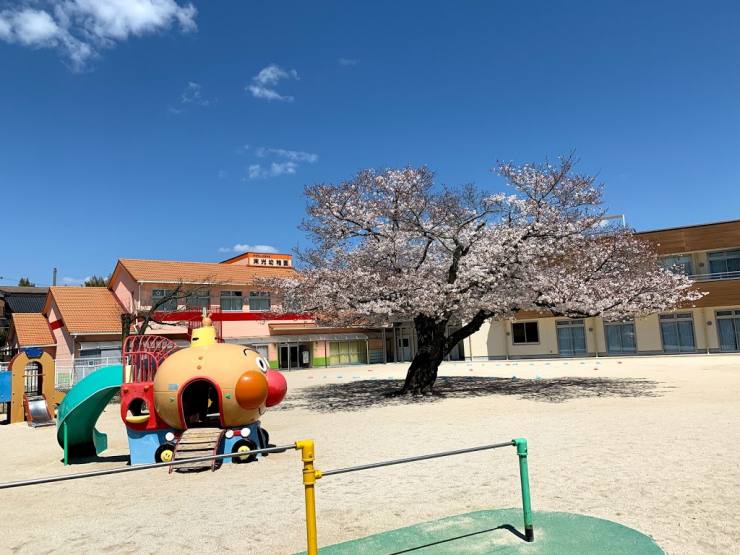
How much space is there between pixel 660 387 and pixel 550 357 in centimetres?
2023

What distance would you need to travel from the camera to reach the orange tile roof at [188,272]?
121 ft

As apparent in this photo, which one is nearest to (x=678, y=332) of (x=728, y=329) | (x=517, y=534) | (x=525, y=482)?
(x=728, y=329)

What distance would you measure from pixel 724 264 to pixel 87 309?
131 feet

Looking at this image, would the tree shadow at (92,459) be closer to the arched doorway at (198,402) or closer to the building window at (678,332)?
the arched doorway at (198,402)

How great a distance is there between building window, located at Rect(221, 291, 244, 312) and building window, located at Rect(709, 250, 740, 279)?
31.2 m

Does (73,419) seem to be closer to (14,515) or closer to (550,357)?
(14,515)

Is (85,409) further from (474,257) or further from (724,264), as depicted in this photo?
(724,264)

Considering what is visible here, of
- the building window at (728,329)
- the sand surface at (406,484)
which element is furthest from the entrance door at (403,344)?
the sand surface at (406,484)

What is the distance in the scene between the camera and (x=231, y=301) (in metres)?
39.8

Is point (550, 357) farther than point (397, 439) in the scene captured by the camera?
Yes

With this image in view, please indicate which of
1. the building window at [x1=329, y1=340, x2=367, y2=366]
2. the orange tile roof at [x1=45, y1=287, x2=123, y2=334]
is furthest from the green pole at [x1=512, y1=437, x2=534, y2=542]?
the building window at [x1=329, y1=340, x2=367, y2=366]

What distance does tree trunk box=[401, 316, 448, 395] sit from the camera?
18.8 metres

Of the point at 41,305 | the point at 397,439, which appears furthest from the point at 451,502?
the point at 41,305

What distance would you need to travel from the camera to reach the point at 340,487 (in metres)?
7.30
